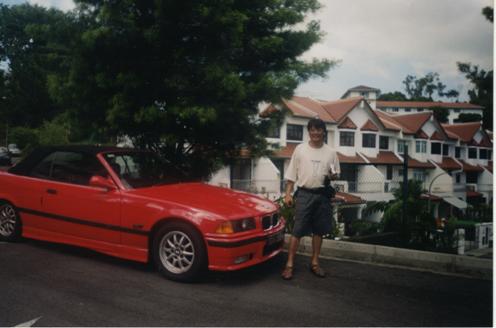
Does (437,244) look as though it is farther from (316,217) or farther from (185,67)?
(185,67)

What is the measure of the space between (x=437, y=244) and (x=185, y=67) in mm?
4780

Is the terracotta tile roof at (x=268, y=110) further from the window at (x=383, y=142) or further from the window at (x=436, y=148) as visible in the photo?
the window at (x=436, y=148)

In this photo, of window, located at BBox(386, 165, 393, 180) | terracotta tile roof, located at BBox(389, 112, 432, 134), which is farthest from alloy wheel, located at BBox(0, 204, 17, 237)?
terracotta tile roof, located at BBox(389, 112, 432, 134)

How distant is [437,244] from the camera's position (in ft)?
20.7

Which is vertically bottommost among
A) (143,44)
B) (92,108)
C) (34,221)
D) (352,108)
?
(34,221)

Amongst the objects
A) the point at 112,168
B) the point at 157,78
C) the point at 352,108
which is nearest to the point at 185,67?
the point at 157,78

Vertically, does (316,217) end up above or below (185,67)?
below

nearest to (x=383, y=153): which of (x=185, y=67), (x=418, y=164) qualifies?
(x=418, y=164)

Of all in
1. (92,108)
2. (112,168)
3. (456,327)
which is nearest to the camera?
(456,327)

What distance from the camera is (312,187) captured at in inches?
179

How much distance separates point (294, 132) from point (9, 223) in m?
26.2

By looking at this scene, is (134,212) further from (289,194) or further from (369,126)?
(369,126)

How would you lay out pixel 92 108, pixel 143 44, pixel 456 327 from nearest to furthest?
pixel 456 327 < pixel 143 44 < pixel 92 108

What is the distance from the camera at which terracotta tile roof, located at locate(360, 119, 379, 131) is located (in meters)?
35.0
